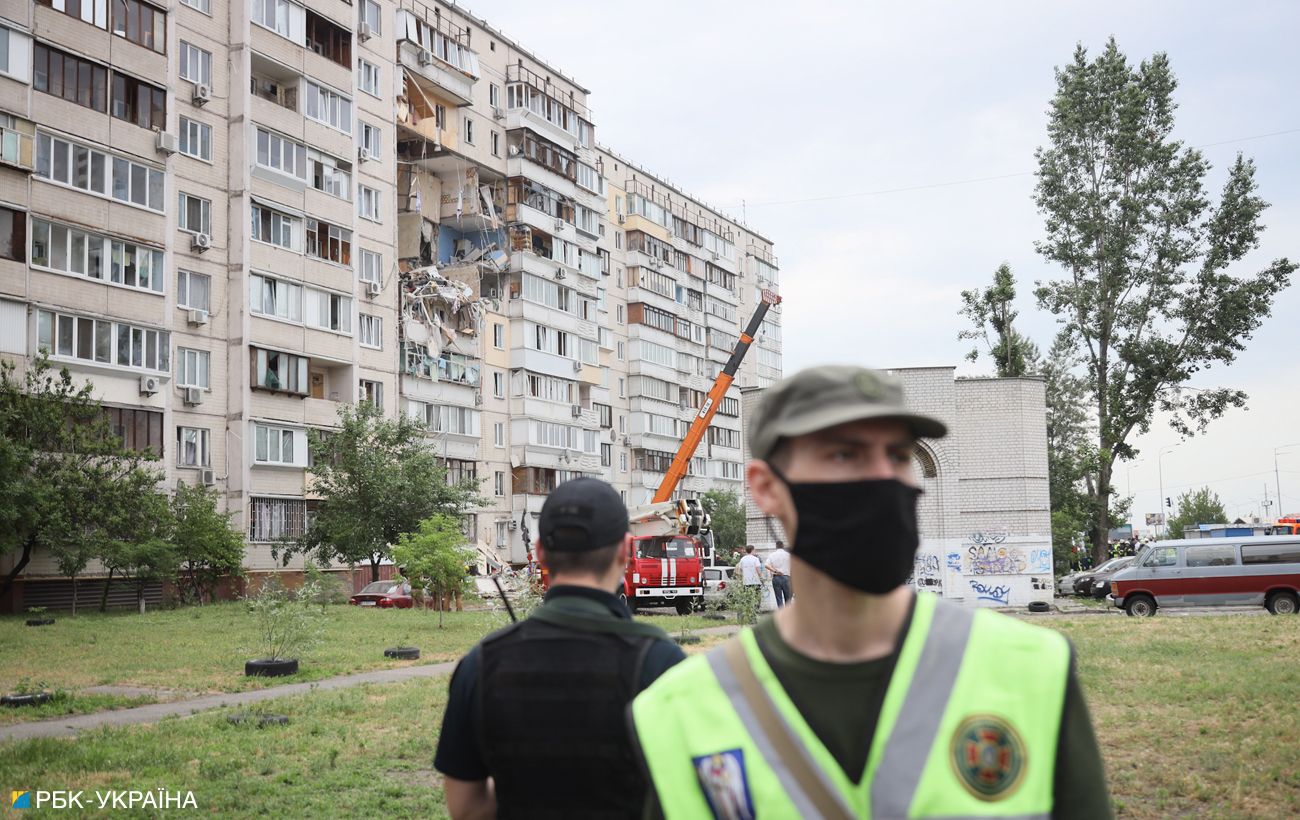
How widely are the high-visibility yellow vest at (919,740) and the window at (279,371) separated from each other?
4275 centimetres

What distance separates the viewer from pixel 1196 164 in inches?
1743

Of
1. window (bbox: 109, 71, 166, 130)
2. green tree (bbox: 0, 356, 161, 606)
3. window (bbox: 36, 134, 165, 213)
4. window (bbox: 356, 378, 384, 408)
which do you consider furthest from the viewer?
window (bbox: 356, 378, 384, 408)

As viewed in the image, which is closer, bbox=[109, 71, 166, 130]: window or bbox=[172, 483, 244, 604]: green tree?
bbox=[172, 483, 244, 604]: green tree

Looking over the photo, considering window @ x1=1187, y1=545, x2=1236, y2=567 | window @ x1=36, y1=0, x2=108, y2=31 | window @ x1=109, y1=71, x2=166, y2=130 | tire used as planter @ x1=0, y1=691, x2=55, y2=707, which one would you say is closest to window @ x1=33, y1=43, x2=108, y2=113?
window @ x1=109, y1=71, x2=166, y2=130

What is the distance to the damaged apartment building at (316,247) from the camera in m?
35.8

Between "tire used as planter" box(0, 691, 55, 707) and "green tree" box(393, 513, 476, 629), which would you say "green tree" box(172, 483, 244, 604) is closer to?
"green tree" box(393, 513, 476, 629)

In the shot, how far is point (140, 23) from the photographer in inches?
1523

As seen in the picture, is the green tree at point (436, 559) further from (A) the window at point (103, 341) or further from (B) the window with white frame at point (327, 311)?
A: (B) the window with white frame at point (327, 311)

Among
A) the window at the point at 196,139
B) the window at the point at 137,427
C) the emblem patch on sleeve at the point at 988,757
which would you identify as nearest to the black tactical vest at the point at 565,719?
the emblem patch on sleeve at the point at 988,757

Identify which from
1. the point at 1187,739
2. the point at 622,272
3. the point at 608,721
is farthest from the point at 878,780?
the point at 622,272

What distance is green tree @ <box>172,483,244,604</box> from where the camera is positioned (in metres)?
36.2

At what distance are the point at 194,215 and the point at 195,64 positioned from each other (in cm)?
520

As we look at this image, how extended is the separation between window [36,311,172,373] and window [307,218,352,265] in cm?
865

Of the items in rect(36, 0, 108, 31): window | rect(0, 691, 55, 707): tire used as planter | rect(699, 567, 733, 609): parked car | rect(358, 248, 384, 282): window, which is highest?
rect(36, 0, 108, 31): window
